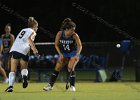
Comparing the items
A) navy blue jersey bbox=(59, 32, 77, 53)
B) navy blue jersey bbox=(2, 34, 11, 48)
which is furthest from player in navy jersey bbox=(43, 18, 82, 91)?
navy blue jersey bbox=(2, 34, 11, 48)

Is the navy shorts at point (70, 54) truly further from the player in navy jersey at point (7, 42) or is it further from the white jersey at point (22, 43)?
the player in navy jersey at point (7, 42)

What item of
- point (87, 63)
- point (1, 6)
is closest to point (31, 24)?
point (87, 63)

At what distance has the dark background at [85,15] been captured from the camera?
34250mm

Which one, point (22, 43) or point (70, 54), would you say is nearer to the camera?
point (22, 43)

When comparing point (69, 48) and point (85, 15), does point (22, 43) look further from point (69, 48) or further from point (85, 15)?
point (85, 15)

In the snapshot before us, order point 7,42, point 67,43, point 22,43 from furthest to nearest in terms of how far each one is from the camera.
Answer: point 7,42 → point 67,43 → point 22,43

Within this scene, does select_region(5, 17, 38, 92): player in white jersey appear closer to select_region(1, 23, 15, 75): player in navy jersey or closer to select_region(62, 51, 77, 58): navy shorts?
select_region(62, 51, 77, 58): navy shorts

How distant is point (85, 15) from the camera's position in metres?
34.7

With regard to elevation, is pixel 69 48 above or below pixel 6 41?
below

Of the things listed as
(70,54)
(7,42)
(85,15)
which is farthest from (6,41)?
(85,15)

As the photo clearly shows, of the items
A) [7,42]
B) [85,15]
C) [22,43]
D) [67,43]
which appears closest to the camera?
[22,43]

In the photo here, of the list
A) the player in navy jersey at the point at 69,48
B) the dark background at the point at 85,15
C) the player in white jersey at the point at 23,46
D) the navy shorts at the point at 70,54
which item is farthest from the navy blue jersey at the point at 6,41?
the dark background at the point at 85,15

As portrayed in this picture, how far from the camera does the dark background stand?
112ft

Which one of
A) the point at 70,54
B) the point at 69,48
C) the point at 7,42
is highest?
the point at 7,42
